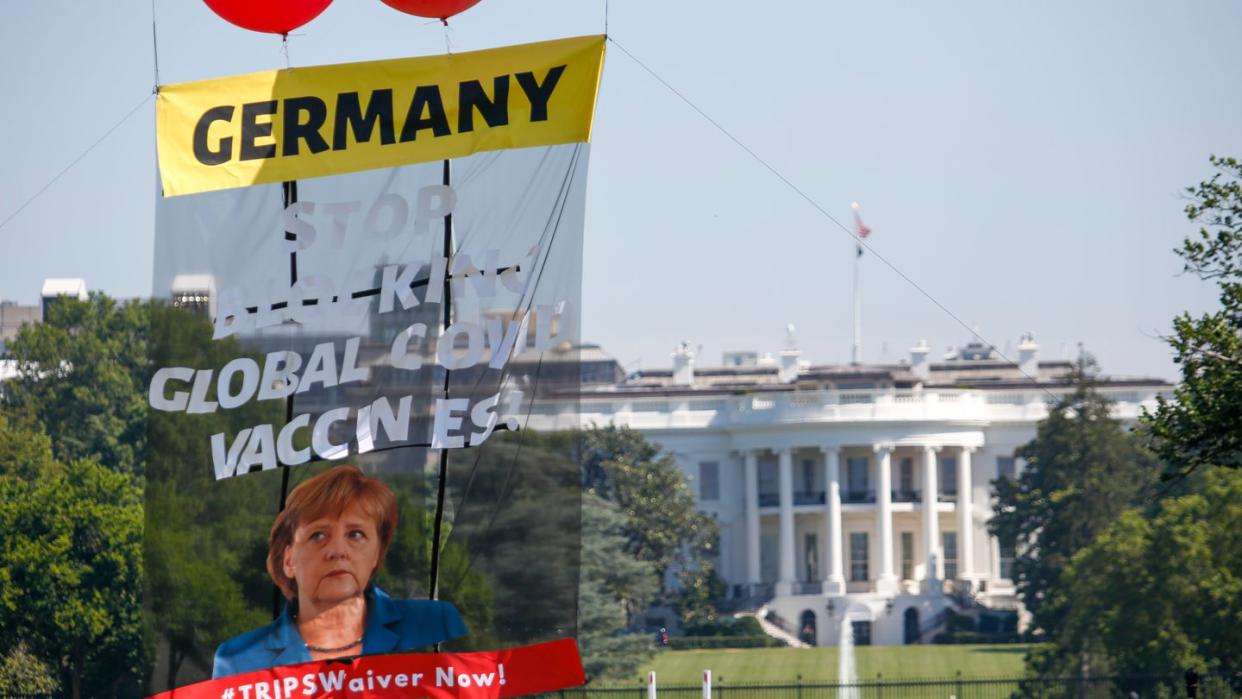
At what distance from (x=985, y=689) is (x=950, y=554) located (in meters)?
44.6

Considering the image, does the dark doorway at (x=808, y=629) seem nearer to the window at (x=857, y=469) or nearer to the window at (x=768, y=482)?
the window at (x=857, y=469)

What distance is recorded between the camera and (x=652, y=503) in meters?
70.9

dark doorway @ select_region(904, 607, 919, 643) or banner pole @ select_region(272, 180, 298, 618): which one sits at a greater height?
dark doorway @ select_region(904, 607, 919, 643)

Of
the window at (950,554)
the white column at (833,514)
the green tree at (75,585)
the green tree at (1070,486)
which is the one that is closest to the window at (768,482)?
the white column at (833,514)

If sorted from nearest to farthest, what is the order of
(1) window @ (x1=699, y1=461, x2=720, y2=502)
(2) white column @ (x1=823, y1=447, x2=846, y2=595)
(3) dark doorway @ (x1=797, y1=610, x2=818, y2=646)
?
(3) dark doorway @ (x1=797, y1=610, x2=818, y2=646)
(2) white column @ (x1=823, y1=447, x2=846, y2=595)
(1) window @ (x1=699, y1=461, x2=720, y2=502)

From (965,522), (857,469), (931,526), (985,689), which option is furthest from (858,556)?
(985,689)

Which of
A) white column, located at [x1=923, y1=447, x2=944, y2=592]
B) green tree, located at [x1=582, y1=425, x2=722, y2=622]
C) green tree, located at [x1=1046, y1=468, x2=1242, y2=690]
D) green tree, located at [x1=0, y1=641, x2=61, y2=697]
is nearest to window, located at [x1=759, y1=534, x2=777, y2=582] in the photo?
white column, located at [x1=923, y1=447, x2=944, y2=592]

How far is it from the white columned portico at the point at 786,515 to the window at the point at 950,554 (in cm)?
600

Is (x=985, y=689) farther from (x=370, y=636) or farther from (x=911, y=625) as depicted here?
(x=370, y=636)

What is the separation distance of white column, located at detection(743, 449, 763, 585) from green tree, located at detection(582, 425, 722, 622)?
1669cm

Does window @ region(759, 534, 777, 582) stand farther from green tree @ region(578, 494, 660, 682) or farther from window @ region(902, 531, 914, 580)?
green tree @ region(578, 494, 660, 682)

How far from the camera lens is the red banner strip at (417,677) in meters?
9.12

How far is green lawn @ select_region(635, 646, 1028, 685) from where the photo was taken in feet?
184

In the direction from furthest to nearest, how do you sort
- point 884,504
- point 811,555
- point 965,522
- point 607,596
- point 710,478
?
point 710,478
point 811,555
point 884,504
point 965,522
point 607,596
